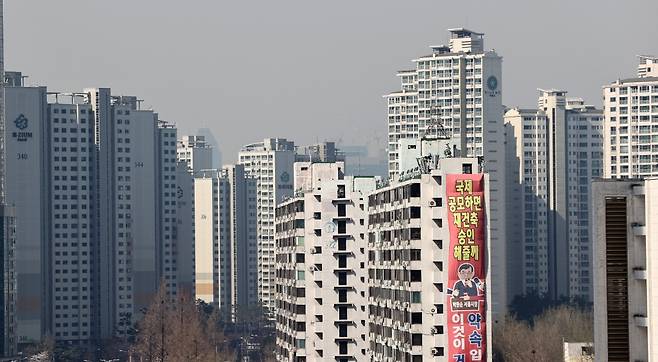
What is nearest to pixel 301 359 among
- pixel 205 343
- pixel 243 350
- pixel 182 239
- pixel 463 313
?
pixel 463 313

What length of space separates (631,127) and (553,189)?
11.8m

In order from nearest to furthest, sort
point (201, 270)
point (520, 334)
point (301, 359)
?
point (301, 359), point (520, 334), point (201, 270)

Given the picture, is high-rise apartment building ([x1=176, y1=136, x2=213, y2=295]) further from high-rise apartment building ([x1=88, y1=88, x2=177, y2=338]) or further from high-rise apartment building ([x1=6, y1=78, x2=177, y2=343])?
high-rise apartment building ([x1=6, y1=78, x2=177, y2=343])

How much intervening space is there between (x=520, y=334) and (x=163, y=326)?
23492 mm

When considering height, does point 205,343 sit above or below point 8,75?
below

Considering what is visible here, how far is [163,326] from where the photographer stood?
343ft

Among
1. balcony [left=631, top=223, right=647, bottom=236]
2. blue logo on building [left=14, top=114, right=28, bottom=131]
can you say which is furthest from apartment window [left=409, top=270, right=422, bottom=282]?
blue logo on building [left=14, top=114, right=28, bottom=131]

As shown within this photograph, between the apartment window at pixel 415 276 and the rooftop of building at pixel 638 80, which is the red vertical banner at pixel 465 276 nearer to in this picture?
the apartment window at pixel 415 276

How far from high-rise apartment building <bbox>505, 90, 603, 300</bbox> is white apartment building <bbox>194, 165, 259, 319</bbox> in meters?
41.0

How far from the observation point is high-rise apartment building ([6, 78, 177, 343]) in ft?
443

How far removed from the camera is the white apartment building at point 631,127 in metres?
125

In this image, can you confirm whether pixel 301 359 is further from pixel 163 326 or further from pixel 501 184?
pixel 501 184

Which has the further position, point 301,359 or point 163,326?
point 163,326

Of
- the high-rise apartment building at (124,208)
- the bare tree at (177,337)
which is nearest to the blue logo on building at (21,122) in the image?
the high-rise apartment building at (124,208)
